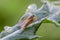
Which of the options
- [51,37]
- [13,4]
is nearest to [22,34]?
[51,37]

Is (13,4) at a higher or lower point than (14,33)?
higher

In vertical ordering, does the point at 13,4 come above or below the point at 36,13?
above

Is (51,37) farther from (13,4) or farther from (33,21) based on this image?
(13,4)

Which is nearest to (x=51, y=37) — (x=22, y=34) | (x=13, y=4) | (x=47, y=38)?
(x=47, y=38)

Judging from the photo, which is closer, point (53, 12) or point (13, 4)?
point (53, 12)

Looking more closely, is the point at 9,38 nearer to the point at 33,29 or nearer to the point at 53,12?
the point at 33,29

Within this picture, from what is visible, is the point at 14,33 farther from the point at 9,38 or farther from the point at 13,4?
the point at 13,4

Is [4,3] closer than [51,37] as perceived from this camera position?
No

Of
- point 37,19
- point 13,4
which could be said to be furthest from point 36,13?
point 13,4
